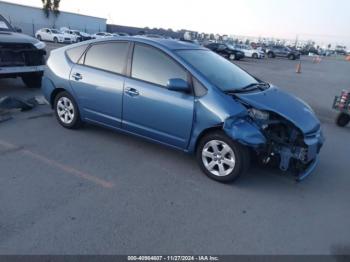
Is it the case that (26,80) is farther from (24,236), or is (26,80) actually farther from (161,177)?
(24,236)

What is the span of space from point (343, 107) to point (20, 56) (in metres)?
7.88

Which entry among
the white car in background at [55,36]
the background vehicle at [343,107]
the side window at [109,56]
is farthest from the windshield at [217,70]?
the white car in background at [55,36]

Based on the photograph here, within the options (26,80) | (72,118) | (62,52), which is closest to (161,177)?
(72,118)

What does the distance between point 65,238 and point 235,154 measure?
212cm

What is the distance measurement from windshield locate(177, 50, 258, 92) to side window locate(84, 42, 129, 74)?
2.98 feet

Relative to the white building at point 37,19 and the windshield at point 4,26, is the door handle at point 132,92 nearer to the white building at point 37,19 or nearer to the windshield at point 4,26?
the windshield at point 4,26

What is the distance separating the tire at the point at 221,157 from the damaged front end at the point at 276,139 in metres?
0.15

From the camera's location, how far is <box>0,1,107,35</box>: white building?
139 feet

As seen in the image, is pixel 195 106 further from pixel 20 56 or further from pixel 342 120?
pixel 20 56

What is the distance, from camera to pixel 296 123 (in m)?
3.99

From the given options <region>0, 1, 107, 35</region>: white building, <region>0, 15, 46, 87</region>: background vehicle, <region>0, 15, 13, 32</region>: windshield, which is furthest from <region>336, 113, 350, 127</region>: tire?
<region>0, 1, 107, 35</region>: white building

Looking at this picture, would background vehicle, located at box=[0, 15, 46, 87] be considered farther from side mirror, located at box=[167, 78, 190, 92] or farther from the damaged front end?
the damaged front end

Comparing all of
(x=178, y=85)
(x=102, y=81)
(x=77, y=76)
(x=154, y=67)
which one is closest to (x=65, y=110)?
(x=77, y=76)

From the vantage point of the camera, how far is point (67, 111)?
5.47 metres
